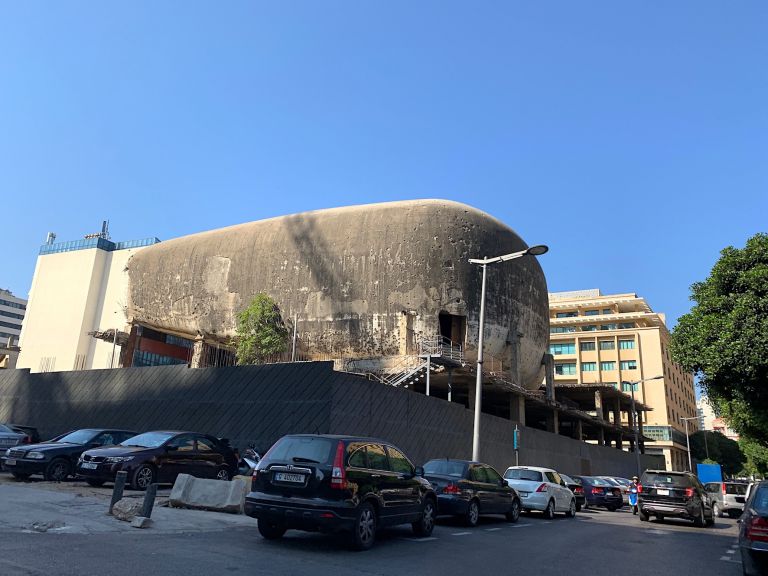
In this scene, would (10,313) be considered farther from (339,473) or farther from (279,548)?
(339,473)

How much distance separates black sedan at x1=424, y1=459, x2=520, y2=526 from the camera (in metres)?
12.5

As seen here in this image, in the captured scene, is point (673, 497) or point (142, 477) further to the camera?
point (673, 497)

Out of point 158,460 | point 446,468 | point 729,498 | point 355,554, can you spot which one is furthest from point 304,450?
point 729,498

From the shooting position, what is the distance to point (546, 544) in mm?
10641

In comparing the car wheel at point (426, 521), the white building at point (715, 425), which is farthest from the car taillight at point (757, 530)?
the white building at point (715, 425)

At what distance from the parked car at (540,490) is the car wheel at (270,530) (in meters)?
9.19

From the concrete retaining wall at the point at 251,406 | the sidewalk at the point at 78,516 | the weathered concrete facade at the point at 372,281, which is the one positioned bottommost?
the sidewalk at the point at 78,516

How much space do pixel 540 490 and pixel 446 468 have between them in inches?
190

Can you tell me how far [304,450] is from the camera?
8.69 meters

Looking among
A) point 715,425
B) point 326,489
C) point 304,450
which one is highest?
point 715,425

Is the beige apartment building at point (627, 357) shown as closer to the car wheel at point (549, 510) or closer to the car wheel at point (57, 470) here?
the car wheel at point (549, 510)

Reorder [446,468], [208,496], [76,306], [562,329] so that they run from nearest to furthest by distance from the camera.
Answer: [208,496]
[446,468]
[76,306]
[562,329]

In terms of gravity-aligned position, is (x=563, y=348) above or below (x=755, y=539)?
above

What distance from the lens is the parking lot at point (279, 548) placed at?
6516 mm
